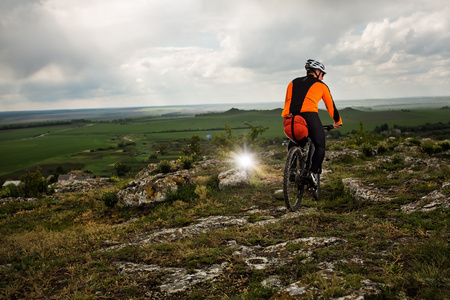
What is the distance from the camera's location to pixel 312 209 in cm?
899

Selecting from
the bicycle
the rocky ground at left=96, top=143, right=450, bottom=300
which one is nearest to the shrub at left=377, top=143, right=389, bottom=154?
the rocky ground at left=96, top=143, right=450, bottom=300

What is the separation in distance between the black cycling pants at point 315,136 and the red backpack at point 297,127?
17 cm

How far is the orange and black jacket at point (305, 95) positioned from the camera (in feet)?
23.3

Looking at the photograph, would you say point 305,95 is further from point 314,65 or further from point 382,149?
point 382,149

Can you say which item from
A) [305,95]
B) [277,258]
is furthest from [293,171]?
[277,258]

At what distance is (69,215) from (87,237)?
5128 mm

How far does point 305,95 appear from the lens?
7.13m

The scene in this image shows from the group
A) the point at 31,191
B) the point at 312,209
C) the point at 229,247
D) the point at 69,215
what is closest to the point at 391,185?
the point at 312,209

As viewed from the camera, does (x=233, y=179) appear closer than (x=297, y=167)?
No

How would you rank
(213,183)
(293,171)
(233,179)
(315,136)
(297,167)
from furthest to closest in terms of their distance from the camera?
(213,183) < (233,179) < (297,167) < (293,171) < (315,136)

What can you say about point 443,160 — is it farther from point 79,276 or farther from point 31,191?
point 31,191

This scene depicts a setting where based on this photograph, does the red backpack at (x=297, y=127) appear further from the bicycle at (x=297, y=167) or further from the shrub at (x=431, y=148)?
the shrub at (x=431, y=148)

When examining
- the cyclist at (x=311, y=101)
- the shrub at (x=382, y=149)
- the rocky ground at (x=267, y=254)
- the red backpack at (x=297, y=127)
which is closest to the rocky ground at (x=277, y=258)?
the rocky ground at (x=267, y=254)

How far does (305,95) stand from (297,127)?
945mm
